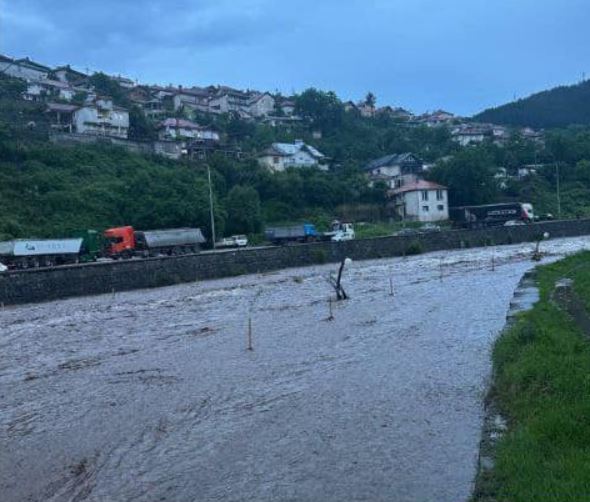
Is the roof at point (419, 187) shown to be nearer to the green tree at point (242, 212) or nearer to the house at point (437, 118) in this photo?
the green tree at point (242, 212)

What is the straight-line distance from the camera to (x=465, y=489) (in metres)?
6.67

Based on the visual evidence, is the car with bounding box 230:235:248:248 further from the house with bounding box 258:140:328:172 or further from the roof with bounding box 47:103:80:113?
the roof with bounding box 47:103:80:113

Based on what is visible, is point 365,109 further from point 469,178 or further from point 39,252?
point 39,252

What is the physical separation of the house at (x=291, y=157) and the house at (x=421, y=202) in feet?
36.9

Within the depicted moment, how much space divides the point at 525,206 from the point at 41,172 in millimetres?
46352

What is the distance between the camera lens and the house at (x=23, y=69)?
3691 inches

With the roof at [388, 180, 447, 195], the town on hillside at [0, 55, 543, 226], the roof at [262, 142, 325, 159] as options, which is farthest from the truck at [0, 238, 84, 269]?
the roof at [262, 142, 325, 159]

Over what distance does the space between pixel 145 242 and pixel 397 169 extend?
46197 mm

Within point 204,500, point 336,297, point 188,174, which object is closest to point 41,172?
point 188,174

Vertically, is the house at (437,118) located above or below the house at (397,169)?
above

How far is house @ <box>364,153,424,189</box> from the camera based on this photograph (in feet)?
280

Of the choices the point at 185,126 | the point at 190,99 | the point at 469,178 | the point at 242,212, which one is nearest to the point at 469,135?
the point at 469,178

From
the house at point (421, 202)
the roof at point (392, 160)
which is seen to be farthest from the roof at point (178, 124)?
the house at point (421, 202)

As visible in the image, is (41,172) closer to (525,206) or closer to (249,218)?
(249,218)
